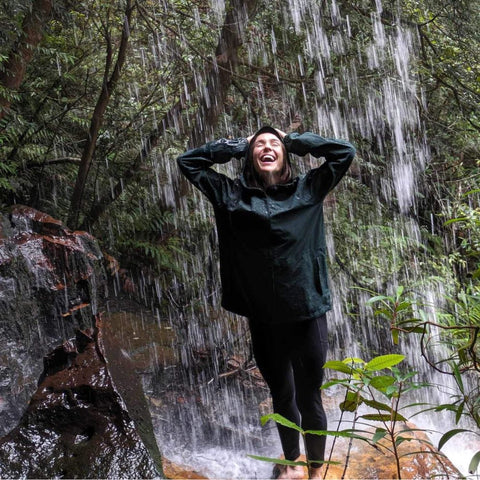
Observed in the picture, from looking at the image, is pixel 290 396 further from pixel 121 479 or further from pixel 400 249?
pixel 400 249

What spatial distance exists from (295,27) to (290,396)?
14.9 feet

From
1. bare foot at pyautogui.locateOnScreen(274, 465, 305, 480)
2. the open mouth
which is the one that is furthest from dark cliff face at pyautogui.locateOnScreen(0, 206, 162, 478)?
the open mouth

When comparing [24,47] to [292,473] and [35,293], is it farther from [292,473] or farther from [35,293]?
[292,473]

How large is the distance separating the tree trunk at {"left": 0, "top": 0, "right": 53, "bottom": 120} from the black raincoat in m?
3.02

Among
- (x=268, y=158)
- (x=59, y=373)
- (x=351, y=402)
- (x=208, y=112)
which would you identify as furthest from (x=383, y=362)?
(x=208, y=112)

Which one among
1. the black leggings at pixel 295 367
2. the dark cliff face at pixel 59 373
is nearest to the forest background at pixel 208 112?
the dark cliff face at pixel 59 373

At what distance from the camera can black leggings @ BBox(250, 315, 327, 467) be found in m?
2.67

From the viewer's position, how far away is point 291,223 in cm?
258

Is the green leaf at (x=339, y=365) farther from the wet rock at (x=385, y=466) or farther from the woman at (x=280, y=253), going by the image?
the wet rock at (x=385, y=466)

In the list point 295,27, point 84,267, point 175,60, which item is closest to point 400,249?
point 295,27

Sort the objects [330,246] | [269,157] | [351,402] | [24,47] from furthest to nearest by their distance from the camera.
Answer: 1. [330,246]
2. [24,47]
3. [269,157]
4. [351,402]

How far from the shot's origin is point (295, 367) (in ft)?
9.16

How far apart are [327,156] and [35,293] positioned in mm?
3033

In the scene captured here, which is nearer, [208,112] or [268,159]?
[268,159]
